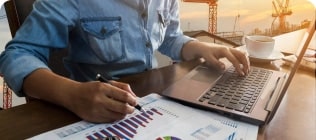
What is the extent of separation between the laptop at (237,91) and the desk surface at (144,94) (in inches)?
1.1

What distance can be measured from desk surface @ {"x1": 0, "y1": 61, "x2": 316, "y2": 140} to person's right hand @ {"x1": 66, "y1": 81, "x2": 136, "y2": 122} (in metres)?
0.03

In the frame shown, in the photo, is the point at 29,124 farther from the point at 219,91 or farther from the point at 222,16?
the point at 222,16

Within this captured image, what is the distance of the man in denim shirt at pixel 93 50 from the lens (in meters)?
0.55

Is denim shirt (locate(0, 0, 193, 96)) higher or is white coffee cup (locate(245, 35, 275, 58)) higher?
denim shirt (locate(0, 0, 193, 96))

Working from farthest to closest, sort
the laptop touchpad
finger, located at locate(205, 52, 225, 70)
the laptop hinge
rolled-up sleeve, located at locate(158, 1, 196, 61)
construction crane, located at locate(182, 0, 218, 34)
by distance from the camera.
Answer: construction crane, located at locate(182, 0, 218, 34) → rolled-up sleeve, located at locate(158, 1, 196, 61) → finger, located at locate(205, 52, 225, 70) → the laptop touchpad → the laptop hinge

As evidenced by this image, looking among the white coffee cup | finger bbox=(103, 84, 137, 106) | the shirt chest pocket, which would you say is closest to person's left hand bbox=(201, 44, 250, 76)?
the white coffee cup

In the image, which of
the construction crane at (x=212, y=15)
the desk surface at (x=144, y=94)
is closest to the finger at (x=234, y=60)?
the desk surface at (x=144, y=94)

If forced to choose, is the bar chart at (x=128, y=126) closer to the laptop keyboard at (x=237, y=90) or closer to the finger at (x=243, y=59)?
the laptop keyboard at (x=237, y=90)

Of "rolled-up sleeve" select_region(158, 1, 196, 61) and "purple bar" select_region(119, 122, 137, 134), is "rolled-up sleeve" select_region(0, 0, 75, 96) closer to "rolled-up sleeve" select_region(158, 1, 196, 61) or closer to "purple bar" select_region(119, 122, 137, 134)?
"purple bar" select_region(119, 122, 137, 134)

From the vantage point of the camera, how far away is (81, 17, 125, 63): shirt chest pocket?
823mm

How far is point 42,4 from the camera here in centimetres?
74

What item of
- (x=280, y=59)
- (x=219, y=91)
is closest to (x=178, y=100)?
(x=219, y=91)

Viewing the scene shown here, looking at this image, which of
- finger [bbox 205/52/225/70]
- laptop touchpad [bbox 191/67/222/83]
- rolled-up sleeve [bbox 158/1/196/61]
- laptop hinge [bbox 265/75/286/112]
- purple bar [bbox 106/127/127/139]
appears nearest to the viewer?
purple bar [bbox 106/127/127/139]

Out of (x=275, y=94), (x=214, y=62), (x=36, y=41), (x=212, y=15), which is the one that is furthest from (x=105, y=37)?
(x=212, y=15)
